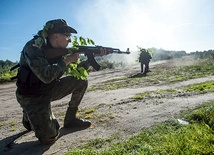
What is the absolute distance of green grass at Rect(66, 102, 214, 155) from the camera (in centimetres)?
243

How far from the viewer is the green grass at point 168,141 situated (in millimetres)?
2429

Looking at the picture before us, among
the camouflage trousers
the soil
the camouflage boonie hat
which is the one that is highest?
the camouflage boonie hat

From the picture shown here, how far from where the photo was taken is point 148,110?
4531 mm

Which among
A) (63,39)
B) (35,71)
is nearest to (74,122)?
(35,71)

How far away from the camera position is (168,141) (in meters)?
2.65

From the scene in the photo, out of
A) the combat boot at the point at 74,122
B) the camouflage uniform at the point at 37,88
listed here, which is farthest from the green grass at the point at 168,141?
the combat boot at the point at 74,122

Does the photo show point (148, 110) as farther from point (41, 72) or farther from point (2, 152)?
point (2, 152)

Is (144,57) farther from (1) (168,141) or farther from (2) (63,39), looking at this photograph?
(1) (168,141)

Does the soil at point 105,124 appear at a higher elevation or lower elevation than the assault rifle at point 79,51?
lower

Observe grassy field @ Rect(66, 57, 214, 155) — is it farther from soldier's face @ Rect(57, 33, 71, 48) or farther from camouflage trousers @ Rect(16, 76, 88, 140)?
soldier's face @ Rect(57, 33, 71, 48)

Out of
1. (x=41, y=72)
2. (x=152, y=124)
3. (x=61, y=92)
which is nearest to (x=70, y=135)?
(x=61, y=92)

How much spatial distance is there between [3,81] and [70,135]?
51.3 ft

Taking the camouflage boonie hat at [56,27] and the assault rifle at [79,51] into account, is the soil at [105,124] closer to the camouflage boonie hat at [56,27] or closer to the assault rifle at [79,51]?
the assault rifle at [79,51]

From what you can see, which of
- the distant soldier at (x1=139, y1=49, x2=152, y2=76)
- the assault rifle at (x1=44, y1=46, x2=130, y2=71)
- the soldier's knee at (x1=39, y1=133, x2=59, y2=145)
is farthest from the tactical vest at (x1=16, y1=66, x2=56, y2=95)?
the distant soldier at (x1=139, y1=49, x2=152, y2=76)
